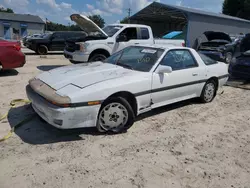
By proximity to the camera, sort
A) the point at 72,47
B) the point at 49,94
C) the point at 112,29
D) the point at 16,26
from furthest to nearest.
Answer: the point at 16,26 < the point at 112,29 < the point at 72,47 < the point at 49,94

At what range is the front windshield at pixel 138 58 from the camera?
14.4 feet

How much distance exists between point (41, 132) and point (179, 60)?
3.09m

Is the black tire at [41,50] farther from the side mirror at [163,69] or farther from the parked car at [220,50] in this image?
the side mirror at [163,69]

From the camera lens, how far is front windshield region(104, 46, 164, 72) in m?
4.40

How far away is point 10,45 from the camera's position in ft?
25.2

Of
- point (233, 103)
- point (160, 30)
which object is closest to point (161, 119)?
point (233, 103)

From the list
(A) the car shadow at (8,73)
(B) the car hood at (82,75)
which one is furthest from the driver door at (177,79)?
(A) the car shadow at (8,73)

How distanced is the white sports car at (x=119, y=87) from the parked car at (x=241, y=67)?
3.22m

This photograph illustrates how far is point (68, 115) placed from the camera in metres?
3.28

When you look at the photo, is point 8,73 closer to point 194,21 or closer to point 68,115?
point 68,115

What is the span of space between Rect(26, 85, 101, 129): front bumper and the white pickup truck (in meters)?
5.23

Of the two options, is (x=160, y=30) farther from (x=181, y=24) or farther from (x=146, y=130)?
(x=146, y=130)

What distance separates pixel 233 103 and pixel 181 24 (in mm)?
26295

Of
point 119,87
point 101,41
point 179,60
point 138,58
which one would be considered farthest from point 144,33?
point 119,87
